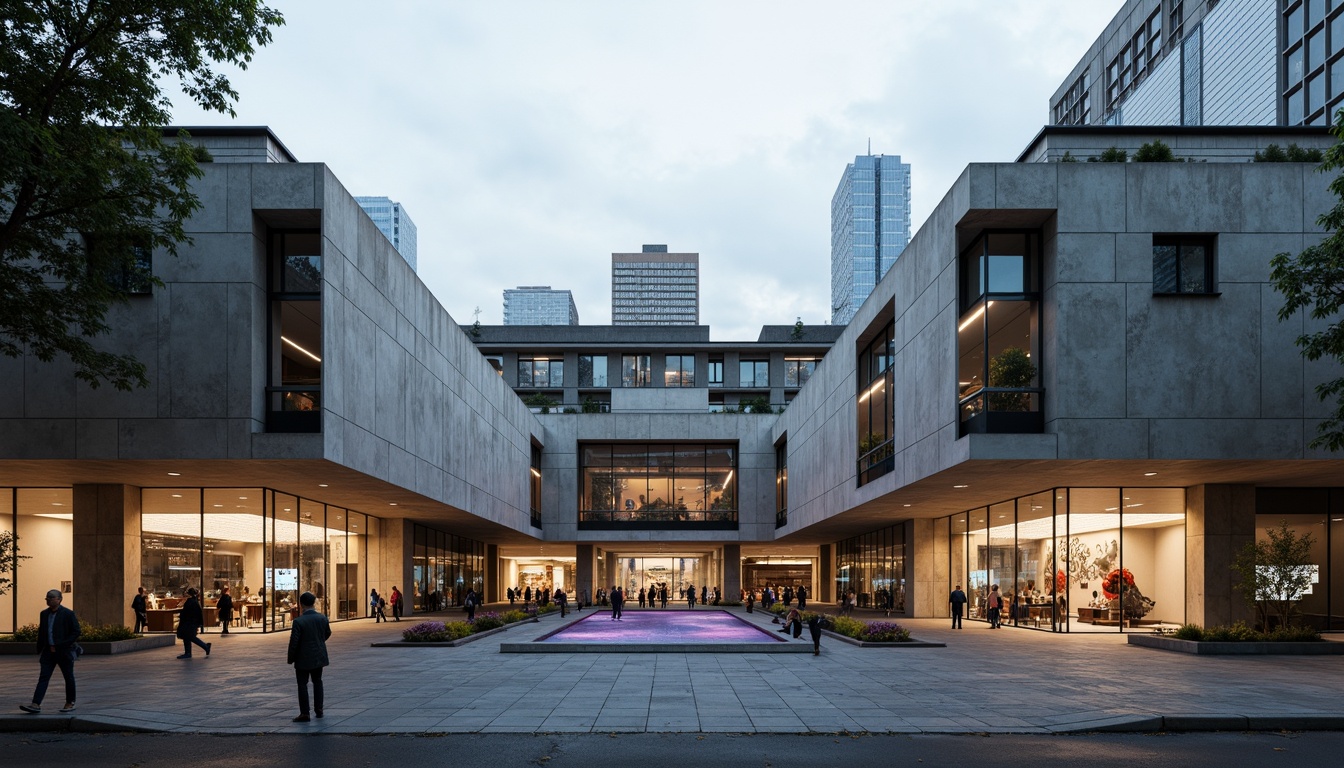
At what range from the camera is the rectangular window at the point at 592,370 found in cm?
7550

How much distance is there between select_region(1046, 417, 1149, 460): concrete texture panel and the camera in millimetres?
22844

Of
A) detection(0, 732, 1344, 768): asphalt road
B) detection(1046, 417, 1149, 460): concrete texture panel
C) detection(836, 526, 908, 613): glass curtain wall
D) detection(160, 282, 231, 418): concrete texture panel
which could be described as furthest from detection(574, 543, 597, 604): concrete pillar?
detection(0, 732, 1344, 768): asphalt road

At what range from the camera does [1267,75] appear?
55938 millimetres

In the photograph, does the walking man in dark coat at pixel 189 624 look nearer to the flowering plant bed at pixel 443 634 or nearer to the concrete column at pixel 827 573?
the flowering plant bed at pixel 443 634

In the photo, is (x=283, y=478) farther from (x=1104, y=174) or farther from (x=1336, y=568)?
(x=1336, y=568)

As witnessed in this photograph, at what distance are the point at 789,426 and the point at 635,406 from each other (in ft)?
45.6

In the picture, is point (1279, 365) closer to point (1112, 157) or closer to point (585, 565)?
point (1112, 157)

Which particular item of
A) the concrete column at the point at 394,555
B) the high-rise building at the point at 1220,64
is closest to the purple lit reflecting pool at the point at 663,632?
the concrete column at the point at 394,555

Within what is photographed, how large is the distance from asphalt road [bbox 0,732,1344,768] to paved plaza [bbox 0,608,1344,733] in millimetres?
454

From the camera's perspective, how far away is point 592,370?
7588 centimetres

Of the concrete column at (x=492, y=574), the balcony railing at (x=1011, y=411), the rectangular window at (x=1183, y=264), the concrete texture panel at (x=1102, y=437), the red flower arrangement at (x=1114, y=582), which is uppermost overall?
the rectangular window at (x=1183, y=264)

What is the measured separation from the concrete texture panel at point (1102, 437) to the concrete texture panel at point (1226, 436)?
1.14ft

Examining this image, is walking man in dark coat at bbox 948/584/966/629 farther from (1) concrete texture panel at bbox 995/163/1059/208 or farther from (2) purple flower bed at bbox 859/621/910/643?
(1) concrete texture panel at bbox 995/163/1059/208

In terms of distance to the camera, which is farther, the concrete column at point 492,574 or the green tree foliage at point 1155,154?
the concrete column at point 492,574
